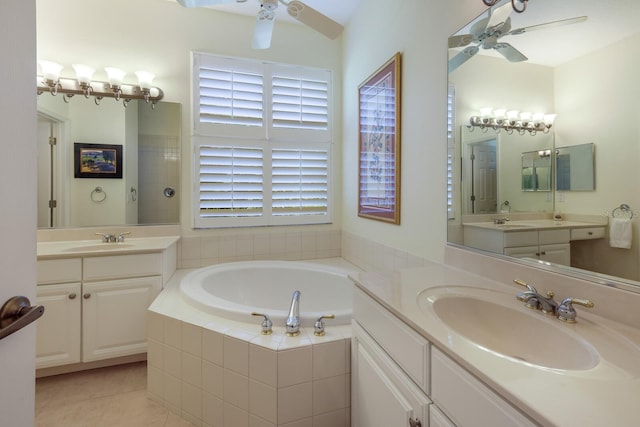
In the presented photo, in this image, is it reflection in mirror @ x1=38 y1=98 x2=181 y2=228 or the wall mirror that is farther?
reflection in mirror @ x1=38 y1=98 x2=181 y2=228

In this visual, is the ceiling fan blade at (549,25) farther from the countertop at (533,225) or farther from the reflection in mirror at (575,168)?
the countertop at (533,225)

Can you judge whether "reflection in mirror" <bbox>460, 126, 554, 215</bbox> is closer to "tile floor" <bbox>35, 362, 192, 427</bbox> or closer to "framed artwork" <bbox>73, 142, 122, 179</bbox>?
"tile floor" <bbox>35, 362, 192, 427</bbox>

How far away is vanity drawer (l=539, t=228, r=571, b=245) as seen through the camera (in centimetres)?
108

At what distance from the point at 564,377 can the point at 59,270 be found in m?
2.55

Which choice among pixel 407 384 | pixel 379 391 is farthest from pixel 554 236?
pixel 379 391

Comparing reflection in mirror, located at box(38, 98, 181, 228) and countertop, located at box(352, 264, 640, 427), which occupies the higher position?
reflection in mirror, located at box(38, 98, 181, 228)

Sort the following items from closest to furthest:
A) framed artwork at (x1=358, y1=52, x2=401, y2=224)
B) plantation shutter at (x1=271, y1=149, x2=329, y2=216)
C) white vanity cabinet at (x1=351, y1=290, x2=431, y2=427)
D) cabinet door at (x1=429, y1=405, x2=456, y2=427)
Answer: cabinet door at (x1=429, y1=405, x2=456, y2=427)
white vanity cabinet at (x1=351, y1=290, x2=431, y2=427)
framed artwork at (x1=358, y1=52, x2=401, y2=224)
plantation shutter at (x1=271, y1=149, x2=329, y2=216)

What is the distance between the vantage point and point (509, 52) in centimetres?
128

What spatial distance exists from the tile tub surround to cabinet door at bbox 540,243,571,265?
0.92 meters

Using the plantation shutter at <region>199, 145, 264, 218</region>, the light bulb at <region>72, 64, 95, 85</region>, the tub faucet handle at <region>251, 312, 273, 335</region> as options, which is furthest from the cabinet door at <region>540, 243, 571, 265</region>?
the light bulb at <region>72, 64, 95, 85</region>

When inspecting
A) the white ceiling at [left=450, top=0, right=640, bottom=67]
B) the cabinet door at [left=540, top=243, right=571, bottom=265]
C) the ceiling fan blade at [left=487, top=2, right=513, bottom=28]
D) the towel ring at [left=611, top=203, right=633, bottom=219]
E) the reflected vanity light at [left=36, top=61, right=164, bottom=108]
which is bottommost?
the cabinet door at [left=540, top=243, right=571, bottom=265]

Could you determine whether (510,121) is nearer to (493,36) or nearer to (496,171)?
(496,171)

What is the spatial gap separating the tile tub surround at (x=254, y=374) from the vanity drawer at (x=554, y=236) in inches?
37.3

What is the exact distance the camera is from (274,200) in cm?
288
